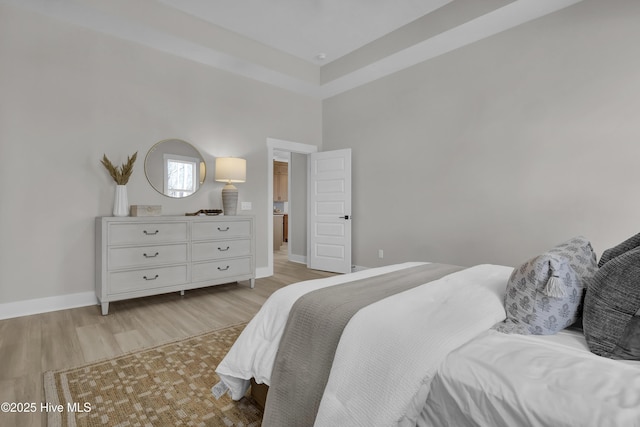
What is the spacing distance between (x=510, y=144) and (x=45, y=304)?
4.93 m

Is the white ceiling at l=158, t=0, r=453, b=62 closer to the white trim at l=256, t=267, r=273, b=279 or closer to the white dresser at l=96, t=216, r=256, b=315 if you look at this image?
the white dresser at l=96, t=216, r=256, b=315

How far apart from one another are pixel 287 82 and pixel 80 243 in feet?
11.0

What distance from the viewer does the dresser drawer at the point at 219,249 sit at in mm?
3600

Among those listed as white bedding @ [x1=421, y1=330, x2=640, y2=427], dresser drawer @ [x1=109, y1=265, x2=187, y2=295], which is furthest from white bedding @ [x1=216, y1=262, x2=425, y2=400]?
dresser drawer @ [x1=109, y1=265, x2=187, y2=295]

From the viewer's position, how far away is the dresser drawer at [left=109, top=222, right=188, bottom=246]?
10.1 ft

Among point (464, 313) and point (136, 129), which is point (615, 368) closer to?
point (464, 313)

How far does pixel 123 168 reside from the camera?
11.1 ft

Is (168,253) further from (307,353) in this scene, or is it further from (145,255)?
(307,353)

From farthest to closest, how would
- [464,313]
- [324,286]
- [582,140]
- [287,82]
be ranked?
[287,82], [582,140], [324,286], [464,313]

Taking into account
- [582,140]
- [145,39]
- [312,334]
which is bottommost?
[312,334]

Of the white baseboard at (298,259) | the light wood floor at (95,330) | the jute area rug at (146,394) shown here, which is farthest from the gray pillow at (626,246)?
the white baseboard at (298,259)

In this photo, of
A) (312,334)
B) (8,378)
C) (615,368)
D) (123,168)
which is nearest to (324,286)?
(312,334)

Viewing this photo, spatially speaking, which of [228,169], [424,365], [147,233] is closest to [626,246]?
[424,365]

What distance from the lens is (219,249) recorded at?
3.78 meters
